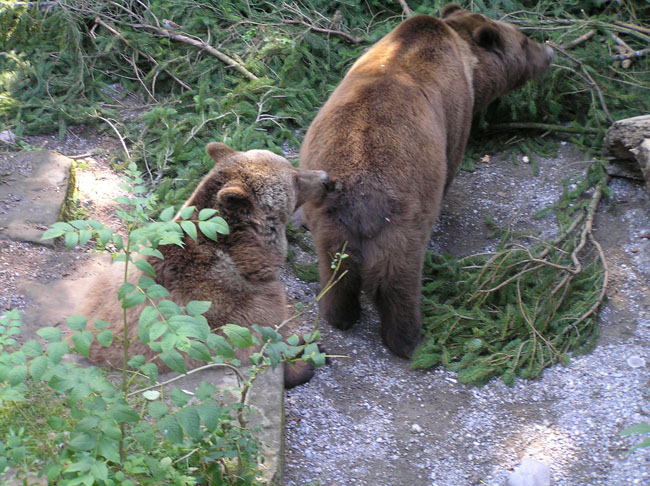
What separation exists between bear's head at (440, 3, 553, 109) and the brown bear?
241cm

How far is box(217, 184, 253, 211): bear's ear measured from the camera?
159 inches

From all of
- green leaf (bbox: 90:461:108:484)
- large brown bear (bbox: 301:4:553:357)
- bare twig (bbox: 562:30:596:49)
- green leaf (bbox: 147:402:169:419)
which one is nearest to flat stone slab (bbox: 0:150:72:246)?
large brown bear (bbox: 301:4:553:357)

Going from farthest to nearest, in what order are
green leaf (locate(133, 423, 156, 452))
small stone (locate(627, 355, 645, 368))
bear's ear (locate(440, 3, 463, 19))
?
1. bear's ear (locate(440, 3, 463, 19))
2. small stone (locate(627, 355, 645, 368))
3. green leaf (locate(133, 423, 156, 452))

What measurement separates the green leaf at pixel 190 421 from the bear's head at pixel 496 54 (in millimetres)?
4434

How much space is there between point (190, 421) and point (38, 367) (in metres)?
0.59

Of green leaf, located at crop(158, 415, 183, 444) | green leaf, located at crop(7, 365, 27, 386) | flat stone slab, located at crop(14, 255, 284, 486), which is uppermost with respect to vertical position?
green leaf, located at crop(7, 365, 27, 386)

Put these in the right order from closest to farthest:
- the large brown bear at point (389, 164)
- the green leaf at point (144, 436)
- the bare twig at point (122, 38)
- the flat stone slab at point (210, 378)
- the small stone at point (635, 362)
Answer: the green leaf at point (144, 436), the flat stone slab at point (210, 378), the large brown bear at point (389, 164), the small stone at point (635, 362), the bare twig at point (122, 38)

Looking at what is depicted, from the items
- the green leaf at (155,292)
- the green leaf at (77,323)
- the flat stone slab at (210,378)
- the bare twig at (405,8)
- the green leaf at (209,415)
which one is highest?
the green leaf at (155,292)

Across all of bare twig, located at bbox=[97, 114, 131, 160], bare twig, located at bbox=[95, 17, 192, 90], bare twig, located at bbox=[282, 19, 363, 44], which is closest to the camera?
bare twig, located at bbox=[97, 114, 131, 160]

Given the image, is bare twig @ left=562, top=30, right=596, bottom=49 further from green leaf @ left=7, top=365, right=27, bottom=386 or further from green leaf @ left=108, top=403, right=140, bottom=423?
green leaf @ left=7, top=365, right=27, bottom=386

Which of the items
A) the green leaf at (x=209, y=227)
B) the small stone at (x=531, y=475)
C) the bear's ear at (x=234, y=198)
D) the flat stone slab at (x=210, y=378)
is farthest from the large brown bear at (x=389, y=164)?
the green leaf at (x=209, y=227)

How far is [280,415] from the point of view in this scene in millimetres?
3889

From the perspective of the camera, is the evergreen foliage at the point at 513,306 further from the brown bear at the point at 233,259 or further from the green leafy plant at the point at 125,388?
the green leafy plant at the point at 125,388

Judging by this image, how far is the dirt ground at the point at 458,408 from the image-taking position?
416cm
